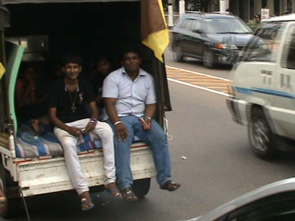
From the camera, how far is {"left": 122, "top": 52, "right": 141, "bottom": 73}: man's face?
629cm

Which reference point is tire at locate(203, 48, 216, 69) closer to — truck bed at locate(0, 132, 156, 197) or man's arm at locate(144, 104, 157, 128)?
man's arm at locate(144, 104, 157, 128)

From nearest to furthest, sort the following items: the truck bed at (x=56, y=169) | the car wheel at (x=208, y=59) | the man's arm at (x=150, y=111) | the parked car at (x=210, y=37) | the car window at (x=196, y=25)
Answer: the truck bed at (x=56, y=169)
the man's arm at (x=150, y=111)
the parked car at (x=210, y=37)
the car wheel at (x=208, y=59)
the car window at (x=196, y=25)

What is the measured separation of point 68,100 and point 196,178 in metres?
2.30

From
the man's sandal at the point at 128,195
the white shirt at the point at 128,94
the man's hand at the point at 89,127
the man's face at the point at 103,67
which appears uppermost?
the man's face at the point at 103,67

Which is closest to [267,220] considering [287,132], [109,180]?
[109,180]

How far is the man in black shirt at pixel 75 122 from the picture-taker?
18.5ft

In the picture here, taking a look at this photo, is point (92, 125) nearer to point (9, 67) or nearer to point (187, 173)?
point (9, 67)

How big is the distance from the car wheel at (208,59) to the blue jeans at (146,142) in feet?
43.6

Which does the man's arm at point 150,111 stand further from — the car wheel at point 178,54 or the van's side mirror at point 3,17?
→ the car wheel at point 178,54

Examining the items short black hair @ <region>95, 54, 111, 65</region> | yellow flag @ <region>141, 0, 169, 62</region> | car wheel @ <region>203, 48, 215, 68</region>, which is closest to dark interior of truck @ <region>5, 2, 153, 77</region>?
short black hair @ <region>95, 54, 111, 65</region>

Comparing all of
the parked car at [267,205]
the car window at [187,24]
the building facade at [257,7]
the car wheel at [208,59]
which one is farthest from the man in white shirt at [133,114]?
the building facade at [257,7]

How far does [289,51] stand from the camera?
24.6ft

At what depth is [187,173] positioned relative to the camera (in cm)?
791

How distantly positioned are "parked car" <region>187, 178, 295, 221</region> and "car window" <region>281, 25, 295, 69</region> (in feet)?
15.0
